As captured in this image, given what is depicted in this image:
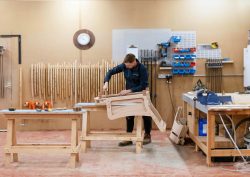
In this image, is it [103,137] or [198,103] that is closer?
[198,103]

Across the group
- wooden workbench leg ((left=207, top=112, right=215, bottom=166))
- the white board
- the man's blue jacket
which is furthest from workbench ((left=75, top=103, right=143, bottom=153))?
the white board

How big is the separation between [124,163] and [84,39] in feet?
11.1

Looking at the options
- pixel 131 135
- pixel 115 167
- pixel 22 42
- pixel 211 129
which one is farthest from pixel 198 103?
pixel 22 42

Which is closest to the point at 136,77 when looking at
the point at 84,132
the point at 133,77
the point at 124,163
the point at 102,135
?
the point at 133,77

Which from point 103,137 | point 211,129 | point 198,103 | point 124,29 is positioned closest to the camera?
point 211,129

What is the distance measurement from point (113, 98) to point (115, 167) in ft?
3.39

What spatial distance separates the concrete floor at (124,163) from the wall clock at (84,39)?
2.28m

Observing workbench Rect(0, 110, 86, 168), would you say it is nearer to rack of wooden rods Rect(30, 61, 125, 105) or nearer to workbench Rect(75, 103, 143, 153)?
workbench Rect(75, 103, 143, 153)

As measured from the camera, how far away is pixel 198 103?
16.6ft

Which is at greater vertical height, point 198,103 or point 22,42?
point 22,42

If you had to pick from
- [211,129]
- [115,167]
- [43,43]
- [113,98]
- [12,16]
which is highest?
[12,16]

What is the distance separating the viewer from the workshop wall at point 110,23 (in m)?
7.33

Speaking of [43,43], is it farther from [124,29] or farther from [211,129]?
[211,129]

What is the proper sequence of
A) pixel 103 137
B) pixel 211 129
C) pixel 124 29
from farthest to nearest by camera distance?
pixel 124 29 → pixel 103 137 → pixel 211 129
